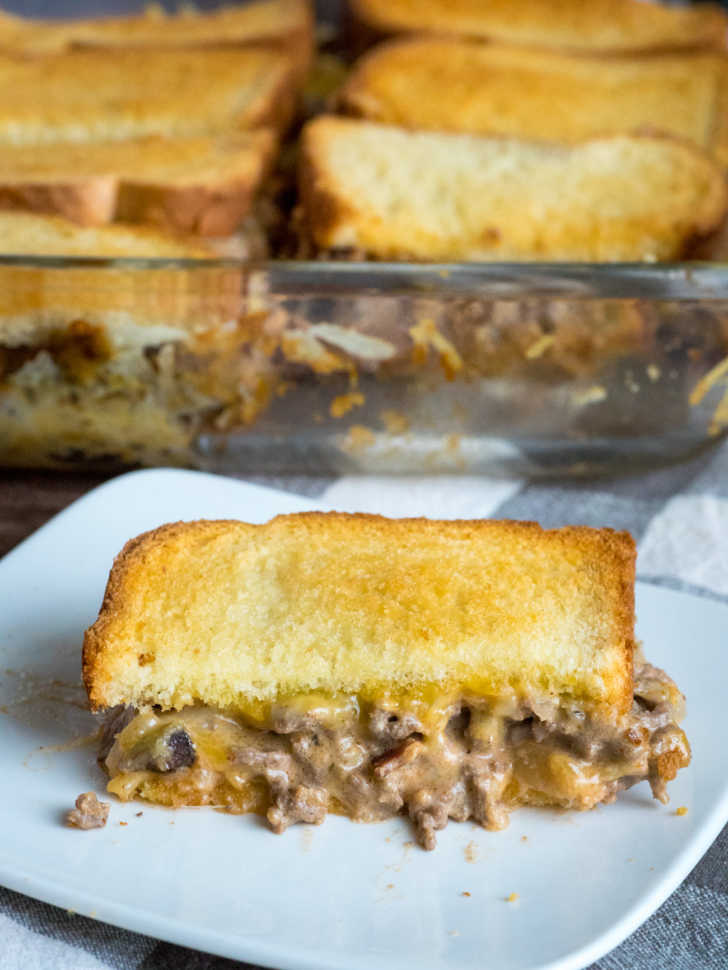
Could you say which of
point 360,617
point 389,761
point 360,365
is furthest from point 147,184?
point 389,761

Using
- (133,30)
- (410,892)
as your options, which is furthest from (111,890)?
(133,30)

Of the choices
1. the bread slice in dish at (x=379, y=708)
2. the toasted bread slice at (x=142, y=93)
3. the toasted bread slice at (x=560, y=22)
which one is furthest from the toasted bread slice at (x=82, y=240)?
the toasted bread slice at (x=560, y=22)

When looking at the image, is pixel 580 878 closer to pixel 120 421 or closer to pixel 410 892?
pixel 410 892

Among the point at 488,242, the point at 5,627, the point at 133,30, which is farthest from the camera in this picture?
the point at 133,30

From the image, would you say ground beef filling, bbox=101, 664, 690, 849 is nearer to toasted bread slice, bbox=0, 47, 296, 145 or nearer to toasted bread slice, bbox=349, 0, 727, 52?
toasted bread slice, bbox=0, 47, 296, 145

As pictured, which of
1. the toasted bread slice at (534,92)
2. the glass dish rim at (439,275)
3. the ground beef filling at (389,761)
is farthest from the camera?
the toasted bread slice at (534,92)

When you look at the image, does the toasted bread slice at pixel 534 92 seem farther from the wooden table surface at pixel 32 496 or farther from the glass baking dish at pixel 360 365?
the wooden table surface at pixel 32 496

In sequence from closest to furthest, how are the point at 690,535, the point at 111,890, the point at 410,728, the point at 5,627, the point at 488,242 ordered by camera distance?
the point at 111,890 → the point at 410,728 → the point at 5,627 → the point at 690,535 → the point at 488,242
